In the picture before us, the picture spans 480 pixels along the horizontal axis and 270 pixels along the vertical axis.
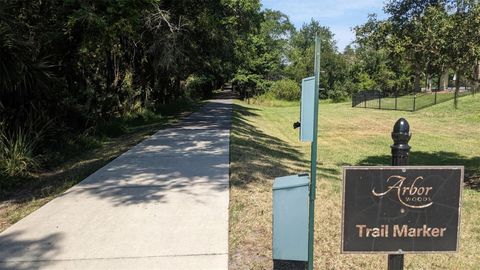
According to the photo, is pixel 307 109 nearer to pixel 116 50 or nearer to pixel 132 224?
pixel 132 224

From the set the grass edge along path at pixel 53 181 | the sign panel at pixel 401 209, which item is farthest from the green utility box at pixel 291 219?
the grass edge along path at pixel 53 181

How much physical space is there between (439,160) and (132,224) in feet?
29.2

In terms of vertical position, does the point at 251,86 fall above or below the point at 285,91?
above

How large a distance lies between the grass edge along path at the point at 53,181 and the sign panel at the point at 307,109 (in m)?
3.71

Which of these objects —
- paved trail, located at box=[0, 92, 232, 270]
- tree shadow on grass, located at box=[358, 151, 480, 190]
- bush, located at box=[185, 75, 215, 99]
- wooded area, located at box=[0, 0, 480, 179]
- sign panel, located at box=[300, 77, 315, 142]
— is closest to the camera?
sign panel, located at box=[300, 77, 315, 142]

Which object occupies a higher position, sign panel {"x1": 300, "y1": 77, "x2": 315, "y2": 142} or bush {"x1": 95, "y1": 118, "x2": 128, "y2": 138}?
sign panel {"x1": 300, "y1": 77, "x2": 315, "y2": 142}

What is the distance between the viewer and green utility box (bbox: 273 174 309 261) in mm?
3312

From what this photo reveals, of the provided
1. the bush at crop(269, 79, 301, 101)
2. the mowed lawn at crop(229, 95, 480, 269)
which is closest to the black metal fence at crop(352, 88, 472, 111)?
the bush at crop(269, 79, 301, 101)

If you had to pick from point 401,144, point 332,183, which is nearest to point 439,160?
point 332,183

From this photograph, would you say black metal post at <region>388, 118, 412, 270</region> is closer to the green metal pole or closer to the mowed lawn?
the green metal pole

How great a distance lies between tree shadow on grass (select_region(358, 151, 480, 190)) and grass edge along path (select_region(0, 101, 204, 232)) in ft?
18.8

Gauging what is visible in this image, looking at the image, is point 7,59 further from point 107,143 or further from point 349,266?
point 349,266

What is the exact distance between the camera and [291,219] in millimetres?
3338

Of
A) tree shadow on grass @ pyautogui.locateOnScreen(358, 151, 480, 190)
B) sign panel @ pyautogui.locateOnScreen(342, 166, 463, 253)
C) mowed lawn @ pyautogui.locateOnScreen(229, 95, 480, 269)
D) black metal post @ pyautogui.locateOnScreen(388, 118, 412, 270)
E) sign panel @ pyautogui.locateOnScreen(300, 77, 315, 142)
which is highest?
sign panel @ pyautogui.locateOnScreen(300, 77, 315, 142)
